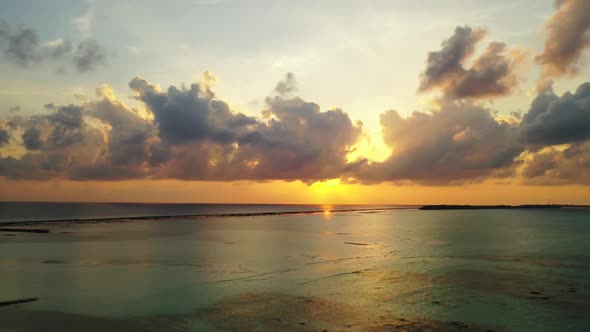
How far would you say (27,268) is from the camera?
3606cm

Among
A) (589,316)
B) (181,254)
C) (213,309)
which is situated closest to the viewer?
(589,316)

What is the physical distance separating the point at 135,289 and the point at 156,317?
7378 mm

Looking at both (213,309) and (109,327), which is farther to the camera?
(213,309)

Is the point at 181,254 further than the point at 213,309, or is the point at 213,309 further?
→ the point at 181,254

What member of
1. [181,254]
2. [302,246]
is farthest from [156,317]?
[302,246]

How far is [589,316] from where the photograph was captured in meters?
21.9

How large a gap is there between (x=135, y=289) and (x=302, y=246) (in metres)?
29.4

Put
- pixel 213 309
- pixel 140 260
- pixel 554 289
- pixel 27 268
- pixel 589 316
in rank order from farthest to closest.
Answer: pixel 140 260 → pixel 27 268 → pixel 554 289 → pixel 213 309 → pixel 589 316

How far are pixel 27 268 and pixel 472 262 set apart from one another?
40.8 m

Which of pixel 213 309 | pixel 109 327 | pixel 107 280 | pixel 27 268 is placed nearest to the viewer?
pixel 109 327

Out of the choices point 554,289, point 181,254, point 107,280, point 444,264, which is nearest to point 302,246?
point 181,254

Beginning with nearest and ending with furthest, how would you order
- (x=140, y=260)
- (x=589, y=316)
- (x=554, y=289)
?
(x=589, y=316) < (x=554, y=289) < (x=140, y=260)

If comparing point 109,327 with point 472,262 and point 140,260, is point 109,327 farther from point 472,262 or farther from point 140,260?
point 472,262

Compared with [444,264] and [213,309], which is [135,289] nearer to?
[213,309]
